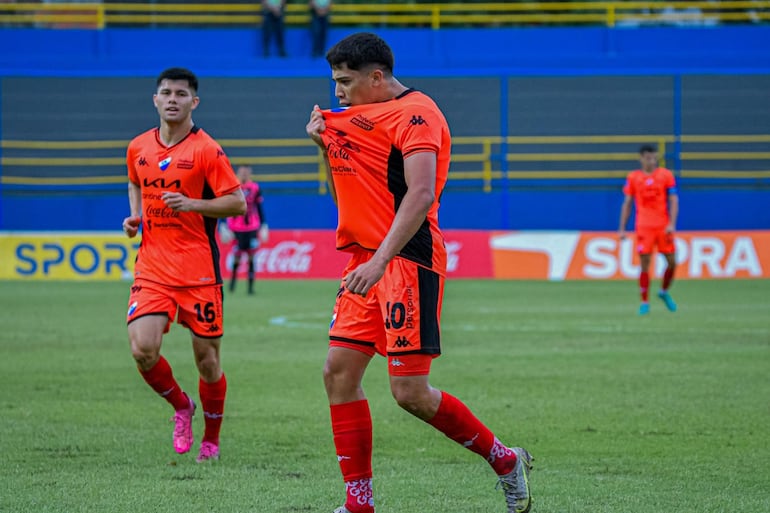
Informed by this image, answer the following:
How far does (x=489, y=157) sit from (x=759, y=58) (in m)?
7.50

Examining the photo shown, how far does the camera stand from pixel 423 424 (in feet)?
28.2

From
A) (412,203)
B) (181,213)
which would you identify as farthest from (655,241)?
(412,203)

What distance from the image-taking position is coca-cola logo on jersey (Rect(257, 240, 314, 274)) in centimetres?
2481

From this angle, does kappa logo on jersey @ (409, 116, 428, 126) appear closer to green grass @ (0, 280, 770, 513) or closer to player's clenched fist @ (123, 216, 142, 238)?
green grass @ (0, 280, 770, 513)

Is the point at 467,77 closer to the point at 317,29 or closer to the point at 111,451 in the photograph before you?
the point at 317,29

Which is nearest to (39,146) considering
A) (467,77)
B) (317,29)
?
(317,29)

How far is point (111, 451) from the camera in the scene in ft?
24.3

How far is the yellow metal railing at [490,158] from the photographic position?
1130 inches

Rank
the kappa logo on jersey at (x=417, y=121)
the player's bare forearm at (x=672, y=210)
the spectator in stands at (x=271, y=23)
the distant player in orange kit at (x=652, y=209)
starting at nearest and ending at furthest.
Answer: the kappa logo on jersey at (x=417, y=121) < the player's bare forearm at (x=672, y=210) < the distant player in orange kit at (x=652, y=209) < the spectator in stands at (x=271, y=23)

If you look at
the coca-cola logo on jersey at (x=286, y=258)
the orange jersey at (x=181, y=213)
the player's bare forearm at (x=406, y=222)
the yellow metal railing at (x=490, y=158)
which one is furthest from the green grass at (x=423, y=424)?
the yellow metal railing at (x=490, y=158)

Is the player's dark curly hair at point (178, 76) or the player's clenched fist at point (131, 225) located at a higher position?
the player's dark curly hair at point (178, 76)

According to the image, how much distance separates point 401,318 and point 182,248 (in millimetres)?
2475

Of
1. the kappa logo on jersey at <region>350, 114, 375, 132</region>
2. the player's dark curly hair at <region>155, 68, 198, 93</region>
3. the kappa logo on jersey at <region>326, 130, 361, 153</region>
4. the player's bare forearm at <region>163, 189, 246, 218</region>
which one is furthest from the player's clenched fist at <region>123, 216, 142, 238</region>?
the kappa logo on jersey at <region>350, 114, 375, 132</region>

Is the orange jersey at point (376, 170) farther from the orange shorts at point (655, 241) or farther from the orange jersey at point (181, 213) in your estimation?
the orange shorts at point (655, 241)
